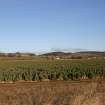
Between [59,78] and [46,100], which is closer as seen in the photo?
[46,100]

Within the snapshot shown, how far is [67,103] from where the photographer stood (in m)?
13.0

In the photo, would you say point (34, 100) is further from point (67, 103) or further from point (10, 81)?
point (10, 81)

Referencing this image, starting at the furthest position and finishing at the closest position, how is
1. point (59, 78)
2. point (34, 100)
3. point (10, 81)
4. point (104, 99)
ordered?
1. point (59, 78)
2. point (10, 81)
3. point (104, 99)
4. point (34, 100)

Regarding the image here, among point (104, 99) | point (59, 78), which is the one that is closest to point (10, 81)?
point (59, 78)

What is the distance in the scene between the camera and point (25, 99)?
1434 centimetres

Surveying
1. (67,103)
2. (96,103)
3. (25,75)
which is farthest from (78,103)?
(25,75)

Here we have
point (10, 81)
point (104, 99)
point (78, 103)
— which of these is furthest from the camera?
point (10, 81)

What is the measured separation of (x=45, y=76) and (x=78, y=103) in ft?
89.9

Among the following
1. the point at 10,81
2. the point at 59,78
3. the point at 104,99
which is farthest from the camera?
the point at 59,78

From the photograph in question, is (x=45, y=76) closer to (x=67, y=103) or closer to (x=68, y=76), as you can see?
(x=68, y=76)

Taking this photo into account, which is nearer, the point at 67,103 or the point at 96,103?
the point at 67,103

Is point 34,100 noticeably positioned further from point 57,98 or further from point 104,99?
point 104,99

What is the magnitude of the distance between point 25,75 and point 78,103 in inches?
1080

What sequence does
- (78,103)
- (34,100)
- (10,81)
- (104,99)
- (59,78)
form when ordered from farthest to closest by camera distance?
(59,78), (10,81), (104,99), (34,100), (78,103)
